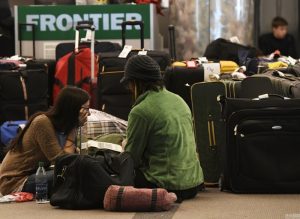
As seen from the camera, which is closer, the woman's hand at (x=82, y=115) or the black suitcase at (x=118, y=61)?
the woman's hand at (x=82, y=115)

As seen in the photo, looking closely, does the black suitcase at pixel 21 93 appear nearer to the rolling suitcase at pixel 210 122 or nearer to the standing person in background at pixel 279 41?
the rolling suitcase at pixel 210 122

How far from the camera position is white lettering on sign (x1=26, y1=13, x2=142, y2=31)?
8312 millimetres

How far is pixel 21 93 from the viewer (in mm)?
7020

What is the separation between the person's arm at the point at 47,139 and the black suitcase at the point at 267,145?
1.08 meters

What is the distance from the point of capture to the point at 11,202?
4570 mm

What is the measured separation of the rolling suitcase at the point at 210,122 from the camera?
16.4 ft

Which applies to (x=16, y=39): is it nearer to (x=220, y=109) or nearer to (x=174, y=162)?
(x=220, y=109)

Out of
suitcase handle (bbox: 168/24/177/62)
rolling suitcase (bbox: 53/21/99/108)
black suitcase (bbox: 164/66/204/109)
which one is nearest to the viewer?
black suitcase (bbox: 164/66/204/109)

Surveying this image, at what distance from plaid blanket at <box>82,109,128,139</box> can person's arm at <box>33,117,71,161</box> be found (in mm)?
807

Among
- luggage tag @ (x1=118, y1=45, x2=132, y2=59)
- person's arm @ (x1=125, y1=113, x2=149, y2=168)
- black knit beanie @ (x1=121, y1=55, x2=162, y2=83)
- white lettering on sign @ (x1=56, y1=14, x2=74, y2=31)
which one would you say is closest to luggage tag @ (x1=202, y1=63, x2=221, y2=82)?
luggage tag @ (x1=118, y1=45, x2=132, y2=59)

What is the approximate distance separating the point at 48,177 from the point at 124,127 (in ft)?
3.61

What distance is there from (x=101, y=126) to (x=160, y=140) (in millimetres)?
1270

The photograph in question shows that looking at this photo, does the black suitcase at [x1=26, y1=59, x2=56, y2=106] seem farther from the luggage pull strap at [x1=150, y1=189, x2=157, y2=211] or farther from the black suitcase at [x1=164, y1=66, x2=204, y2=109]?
the luggage pull strap at [x1=150, y1=189, x2=157, y2=211]

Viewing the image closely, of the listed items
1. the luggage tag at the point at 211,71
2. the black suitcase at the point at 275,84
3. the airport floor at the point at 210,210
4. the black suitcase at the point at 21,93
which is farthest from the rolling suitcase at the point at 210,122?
the black suitcase at the point at 21,93
